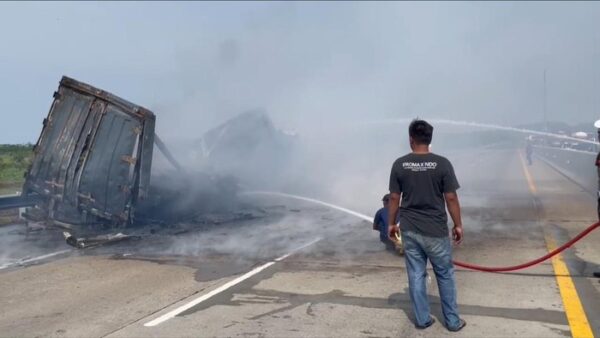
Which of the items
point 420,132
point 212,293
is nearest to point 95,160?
point 212,293

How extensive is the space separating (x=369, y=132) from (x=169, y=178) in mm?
18324

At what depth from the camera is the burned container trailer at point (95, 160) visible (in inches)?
401

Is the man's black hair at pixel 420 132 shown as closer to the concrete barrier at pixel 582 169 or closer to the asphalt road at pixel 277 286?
the asphalt road at pixel 277 286

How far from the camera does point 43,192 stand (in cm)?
1070

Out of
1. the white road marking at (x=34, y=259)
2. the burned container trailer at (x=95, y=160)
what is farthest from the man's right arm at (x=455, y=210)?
the burned container trailer at (x=95, y=160)

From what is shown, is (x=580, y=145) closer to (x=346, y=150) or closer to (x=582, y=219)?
(x=346, y=150)

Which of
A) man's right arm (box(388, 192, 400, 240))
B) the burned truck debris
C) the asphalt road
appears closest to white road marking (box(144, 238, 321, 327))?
the asphalt road

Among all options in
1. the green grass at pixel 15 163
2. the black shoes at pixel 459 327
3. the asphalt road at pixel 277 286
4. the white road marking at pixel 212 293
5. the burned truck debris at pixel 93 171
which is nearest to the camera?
the black shoes at pixel 459 327

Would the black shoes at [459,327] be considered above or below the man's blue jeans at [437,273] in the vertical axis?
below

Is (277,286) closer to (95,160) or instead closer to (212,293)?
(212,293)

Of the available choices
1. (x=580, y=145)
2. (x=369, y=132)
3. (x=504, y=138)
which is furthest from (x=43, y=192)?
(x=504, y=138)

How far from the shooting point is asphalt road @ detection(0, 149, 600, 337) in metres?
5.12

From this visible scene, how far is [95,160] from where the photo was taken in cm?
1033

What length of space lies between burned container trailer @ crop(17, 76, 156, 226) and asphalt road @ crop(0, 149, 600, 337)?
0.77m
